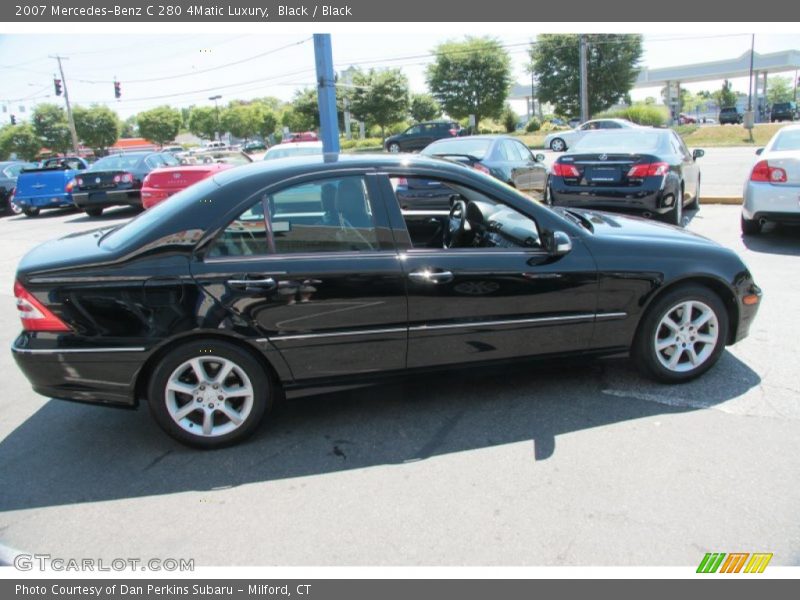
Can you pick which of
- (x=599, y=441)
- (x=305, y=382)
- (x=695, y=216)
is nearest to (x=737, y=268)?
(x=599, y=441)

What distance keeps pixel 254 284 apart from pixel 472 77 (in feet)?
149

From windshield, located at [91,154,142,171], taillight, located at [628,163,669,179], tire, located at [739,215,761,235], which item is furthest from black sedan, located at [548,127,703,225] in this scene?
windshield, located at [91,154,142,171]

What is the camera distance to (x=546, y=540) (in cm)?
265

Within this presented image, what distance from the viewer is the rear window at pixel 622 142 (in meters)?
8.50

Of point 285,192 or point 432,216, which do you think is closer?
point 285,192

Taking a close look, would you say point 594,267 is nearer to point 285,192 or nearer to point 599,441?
point 599,441

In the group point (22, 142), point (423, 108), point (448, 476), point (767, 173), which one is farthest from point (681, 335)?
point (22, 142)

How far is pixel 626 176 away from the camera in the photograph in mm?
7883

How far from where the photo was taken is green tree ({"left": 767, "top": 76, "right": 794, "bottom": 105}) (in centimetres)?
10781

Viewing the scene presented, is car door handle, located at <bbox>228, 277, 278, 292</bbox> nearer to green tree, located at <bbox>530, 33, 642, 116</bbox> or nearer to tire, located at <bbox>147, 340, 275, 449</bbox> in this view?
tire, located at <bbox>147, 340, 275, 449</bbox>

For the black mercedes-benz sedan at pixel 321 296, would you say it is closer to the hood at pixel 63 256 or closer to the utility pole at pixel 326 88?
the hood at pixel 63 256

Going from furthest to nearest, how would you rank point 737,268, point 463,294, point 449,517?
point 737,268, point 463,294, point 449,517

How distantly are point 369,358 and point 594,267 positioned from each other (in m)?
1.50

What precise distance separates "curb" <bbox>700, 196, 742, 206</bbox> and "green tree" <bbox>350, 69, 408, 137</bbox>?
3663 cm
